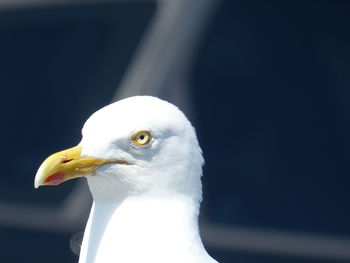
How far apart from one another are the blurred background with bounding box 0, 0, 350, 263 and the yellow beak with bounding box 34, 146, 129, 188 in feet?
5.89

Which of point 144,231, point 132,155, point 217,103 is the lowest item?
point 144,231

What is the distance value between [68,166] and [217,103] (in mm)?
1875

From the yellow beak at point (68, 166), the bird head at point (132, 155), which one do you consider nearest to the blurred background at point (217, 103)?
the bird head at point (132, 155)

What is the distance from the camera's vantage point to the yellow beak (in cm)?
180

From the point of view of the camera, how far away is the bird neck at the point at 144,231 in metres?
1.82

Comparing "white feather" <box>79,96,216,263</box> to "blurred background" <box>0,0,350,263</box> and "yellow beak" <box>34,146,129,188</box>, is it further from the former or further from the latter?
"blurred background" <box>0,0,350,263</box>

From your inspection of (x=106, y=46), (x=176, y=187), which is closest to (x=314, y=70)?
(x=106, y=46)

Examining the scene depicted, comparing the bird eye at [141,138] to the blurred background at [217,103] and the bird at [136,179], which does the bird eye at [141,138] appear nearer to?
the bird at [136,179]

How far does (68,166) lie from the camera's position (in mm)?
1802

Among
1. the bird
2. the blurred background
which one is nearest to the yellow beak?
the bird

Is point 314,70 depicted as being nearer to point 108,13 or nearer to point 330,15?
point 330,15

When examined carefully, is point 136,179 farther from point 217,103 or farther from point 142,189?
point 217,103

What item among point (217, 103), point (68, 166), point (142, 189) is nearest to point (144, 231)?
point (142, 189)

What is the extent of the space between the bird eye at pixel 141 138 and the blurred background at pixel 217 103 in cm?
174
